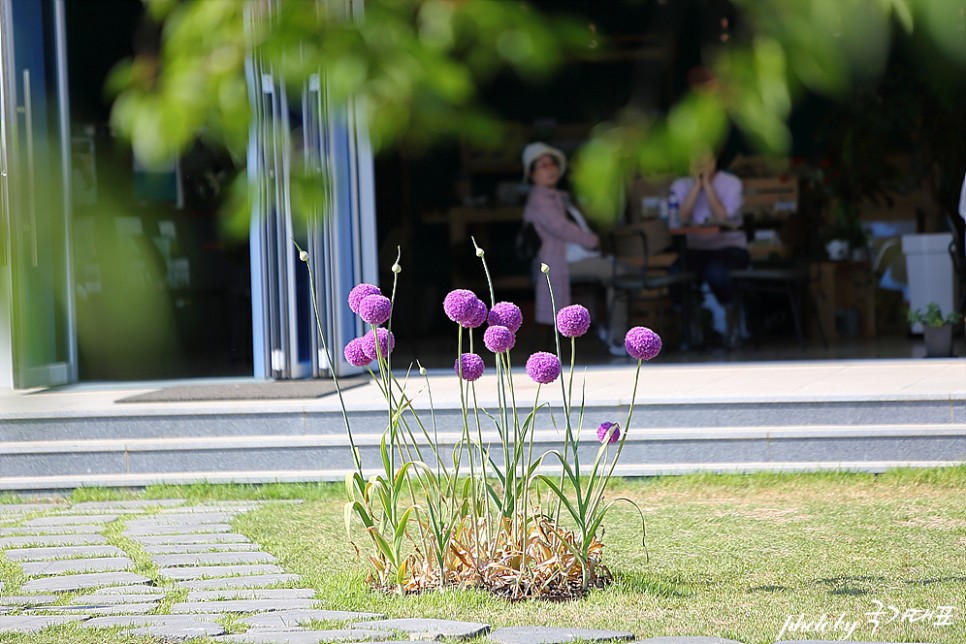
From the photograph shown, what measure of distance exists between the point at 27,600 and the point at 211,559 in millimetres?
649

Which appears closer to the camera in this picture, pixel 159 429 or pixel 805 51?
pixel 805 51

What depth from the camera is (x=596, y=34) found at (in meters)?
1.22

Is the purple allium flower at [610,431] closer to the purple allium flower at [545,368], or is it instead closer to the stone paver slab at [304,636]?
the purple allium flower at [545,368]

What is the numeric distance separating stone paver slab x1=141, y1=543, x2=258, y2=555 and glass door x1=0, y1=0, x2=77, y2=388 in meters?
2.52

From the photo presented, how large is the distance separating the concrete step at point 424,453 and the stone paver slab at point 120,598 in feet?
6.36

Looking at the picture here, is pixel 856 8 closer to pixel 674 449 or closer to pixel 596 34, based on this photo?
pixel 596 34

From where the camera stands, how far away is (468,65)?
117 centimetres

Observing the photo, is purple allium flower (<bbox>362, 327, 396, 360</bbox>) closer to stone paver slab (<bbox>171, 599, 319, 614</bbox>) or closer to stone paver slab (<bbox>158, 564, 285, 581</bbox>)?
stone paver slab (<bbox>171, 599, 319, 614</bbox>)

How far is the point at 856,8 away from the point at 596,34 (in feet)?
0.79

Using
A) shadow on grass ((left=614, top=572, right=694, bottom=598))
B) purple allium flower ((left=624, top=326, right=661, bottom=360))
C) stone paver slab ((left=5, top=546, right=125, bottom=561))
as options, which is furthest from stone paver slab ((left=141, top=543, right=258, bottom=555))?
purple allium flower ((left=624, top=326, right=661, bottom=360))

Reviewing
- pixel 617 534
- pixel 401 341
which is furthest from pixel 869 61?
pixel 401 341

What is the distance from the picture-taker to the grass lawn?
345 centimetres

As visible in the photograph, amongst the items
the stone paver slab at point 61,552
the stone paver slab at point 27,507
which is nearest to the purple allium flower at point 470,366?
the stone paver slab at point 61,552

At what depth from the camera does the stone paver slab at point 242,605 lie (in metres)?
3.66
